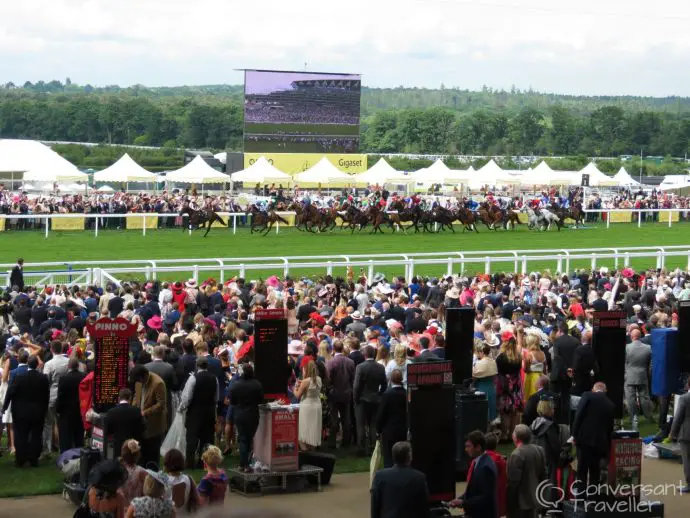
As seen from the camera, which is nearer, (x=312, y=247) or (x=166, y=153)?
(x=312, y=247)

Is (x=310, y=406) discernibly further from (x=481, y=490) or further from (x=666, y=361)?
(x=666, y=361)

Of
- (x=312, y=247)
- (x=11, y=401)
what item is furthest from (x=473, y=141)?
(x=11, y=401)

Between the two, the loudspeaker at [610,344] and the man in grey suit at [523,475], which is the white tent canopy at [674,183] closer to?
the loudspeaker at [610,344]

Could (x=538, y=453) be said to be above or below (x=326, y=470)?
above

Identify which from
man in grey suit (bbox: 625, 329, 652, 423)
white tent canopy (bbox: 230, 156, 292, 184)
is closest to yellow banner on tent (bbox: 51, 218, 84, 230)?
white tent canopy (bbox: 230, 156, 292, 184)

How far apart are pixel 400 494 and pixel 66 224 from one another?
Answer: 30670 millimetres

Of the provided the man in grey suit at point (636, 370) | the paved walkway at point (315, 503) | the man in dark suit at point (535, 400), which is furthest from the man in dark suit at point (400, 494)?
the man in grey suit at point (636, 370)

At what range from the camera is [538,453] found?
346 inches

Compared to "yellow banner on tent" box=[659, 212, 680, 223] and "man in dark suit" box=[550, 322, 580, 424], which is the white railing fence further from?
"yellow banner on tent" box=[659, 212, 680, 223]

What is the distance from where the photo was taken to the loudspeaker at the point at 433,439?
942cm

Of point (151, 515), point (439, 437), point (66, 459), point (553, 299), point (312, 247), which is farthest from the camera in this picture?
point (312, 247)

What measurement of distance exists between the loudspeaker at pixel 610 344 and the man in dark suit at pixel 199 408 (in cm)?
370

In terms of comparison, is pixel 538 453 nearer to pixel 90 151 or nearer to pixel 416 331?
pixel 416 331

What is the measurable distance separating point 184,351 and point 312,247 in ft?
69.0
